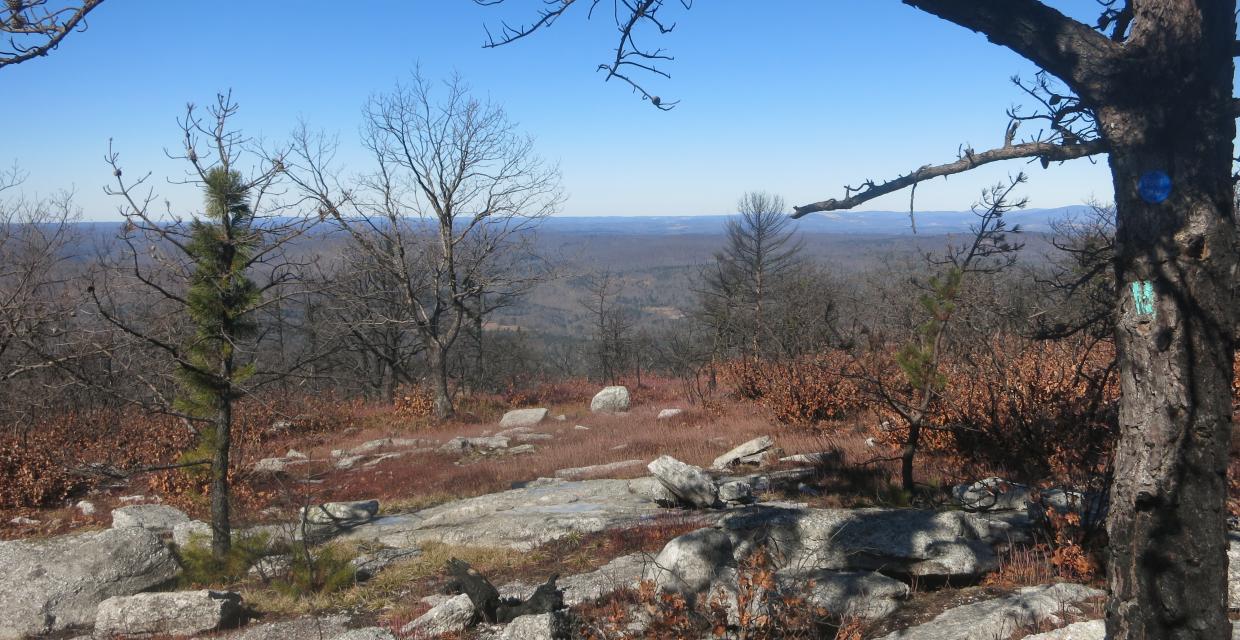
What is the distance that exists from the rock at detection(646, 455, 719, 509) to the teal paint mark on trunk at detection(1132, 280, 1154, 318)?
5.92 meters

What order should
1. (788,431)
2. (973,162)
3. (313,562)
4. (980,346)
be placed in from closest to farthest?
(973,162)
(313,562)
(980,346)
(788,431)

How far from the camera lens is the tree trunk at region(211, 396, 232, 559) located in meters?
8.07

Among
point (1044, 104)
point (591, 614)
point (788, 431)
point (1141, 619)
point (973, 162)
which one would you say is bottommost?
point (788, 431)

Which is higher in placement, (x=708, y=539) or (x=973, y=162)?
(x=973, y=162)

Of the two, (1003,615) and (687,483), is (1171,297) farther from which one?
(687,483)

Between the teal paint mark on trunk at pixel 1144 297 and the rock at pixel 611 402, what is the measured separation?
61.7ft

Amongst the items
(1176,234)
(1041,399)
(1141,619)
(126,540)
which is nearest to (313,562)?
(126,540)

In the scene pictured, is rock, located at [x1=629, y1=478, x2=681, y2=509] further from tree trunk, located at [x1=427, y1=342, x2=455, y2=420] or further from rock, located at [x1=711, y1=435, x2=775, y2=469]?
tree trunk, located at [x1=427, y1=342, x2=455, y2=420]

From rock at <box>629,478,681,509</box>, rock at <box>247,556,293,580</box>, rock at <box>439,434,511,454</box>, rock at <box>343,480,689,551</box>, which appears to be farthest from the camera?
rock at <box>439,434,511,454</box>

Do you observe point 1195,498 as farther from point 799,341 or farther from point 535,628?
point 799,341

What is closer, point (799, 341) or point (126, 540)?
point (126, 540)

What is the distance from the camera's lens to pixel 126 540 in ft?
25.9

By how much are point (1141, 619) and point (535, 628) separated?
319 cm

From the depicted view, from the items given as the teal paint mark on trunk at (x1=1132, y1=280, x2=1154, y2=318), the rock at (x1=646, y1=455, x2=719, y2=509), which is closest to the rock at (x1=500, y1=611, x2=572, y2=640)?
the teal paint mark on trunk at (x1=1132, y1=280, x2=1154, y2=318)
